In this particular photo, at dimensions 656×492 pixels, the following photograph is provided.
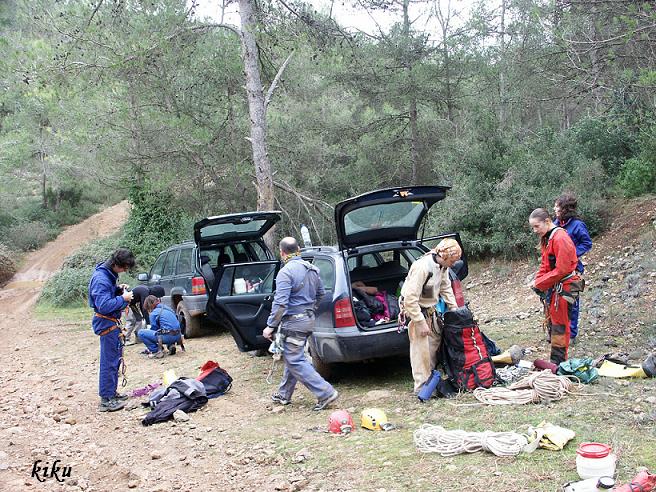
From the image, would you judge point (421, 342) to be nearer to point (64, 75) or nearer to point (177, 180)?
point (64, 75)

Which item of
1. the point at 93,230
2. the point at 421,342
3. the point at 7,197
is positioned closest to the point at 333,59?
the point at 421,342

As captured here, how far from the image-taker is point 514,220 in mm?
13289

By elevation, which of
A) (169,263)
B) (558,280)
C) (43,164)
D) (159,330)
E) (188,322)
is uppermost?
(43,164)

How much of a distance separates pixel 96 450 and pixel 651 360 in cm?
518

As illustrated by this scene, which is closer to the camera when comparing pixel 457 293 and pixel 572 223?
pixel 457 293

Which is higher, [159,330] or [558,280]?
[558,280]

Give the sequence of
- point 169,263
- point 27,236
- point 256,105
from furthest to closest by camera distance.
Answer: point 27,236, point 256,105, point 169,263

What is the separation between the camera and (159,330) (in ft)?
32.8

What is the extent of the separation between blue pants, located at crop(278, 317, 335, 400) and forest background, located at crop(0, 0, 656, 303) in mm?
4326

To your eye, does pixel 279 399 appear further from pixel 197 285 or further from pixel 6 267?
pixel 6 267

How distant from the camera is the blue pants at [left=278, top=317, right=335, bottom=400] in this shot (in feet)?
21.0

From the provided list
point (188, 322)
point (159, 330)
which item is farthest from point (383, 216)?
point (188, 322)

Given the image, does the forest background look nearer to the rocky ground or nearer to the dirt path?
the dirt path

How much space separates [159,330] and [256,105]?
17.6ft
